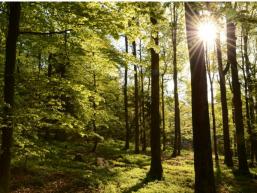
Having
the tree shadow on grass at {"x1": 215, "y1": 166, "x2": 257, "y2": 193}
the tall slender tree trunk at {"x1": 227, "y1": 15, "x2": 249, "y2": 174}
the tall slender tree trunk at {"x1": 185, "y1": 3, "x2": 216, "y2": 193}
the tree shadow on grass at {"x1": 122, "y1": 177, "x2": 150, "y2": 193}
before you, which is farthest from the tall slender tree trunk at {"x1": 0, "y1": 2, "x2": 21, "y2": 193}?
the tall slender tree trunk at {"x1": 227, "y1": 15, "x2": 249, "y2": 174}

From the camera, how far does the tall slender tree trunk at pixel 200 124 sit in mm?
7977

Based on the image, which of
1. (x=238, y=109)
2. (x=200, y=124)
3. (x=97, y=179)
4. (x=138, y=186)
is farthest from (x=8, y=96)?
(x=238, y=109)

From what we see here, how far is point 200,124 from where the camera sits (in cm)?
805

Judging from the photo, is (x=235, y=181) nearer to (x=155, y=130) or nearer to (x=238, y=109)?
(x=238, y=109)

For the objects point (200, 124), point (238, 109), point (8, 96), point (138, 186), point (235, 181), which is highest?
point (238, 109)

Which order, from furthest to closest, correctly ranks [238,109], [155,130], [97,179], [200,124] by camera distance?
[238,109], [155,130], [97,179], [200,124]

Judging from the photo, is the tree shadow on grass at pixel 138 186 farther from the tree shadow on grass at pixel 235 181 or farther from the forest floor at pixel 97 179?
the tree shadow on grass at pixel 235 181

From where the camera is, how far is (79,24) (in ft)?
29.3

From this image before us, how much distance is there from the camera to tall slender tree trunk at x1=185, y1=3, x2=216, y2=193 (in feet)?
26.2

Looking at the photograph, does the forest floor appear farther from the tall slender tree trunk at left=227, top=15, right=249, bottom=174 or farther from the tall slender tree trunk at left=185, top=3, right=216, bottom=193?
the tall slender tree trunk at left=185, top=3, right=216, bottom=193

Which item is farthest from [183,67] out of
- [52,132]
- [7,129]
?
[7,129]

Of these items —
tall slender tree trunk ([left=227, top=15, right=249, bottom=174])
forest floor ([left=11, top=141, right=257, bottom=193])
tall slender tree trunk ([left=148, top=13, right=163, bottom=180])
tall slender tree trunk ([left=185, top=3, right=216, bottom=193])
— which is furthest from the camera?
tall slender tree trunk ([left=227, top=15, right=249, bottom=174])

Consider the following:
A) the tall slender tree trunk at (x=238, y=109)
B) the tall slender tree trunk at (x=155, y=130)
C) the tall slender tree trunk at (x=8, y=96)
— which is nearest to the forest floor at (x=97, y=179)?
the tall slender tree trunk at (x=155, y=130)

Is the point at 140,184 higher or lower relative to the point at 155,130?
lower
